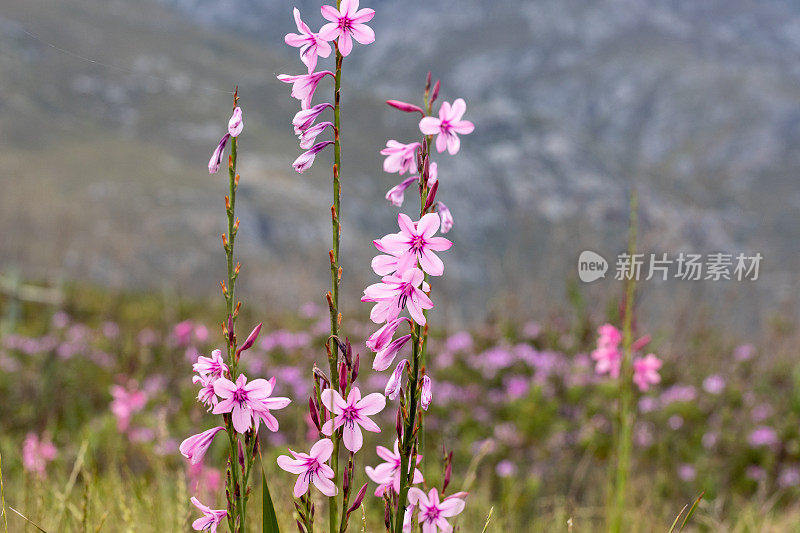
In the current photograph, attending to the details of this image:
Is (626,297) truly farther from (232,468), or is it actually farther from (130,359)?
(130,359)

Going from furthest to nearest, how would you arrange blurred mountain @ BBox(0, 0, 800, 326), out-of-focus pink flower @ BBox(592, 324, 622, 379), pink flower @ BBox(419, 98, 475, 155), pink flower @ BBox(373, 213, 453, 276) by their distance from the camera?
blurred mountain @ BBox(0, 0, 800, 326) < out-of-focus pink flower @ BBox(592, 324, 622, 379) < pink flower @ BBox(419, 98, 475, 155) < pink flower @ BBox(373, 213, 453, 276)

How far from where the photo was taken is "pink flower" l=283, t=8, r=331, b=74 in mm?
875

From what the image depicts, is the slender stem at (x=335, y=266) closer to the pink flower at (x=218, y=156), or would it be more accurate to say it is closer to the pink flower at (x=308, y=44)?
the pink flower at (x=308, y=44)

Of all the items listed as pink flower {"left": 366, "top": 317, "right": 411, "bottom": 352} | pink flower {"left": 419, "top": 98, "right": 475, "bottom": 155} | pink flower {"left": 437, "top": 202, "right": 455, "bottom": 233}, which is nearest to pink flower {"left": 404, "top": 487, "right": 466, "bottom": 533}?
pink flower {"left": 366, "top": 317, "right": 411, "bottom": 352}

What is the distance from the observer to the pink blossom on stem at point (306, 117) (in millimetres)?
900

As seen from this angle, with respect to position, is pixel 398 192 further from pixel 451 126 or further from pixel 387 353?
pixel 387 353

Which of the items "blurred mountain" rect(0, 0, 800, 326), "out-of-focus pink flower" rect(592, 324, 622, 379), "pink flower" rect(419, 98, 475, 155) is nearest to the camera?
"pink flower" rect(419, 98, 475, 155)

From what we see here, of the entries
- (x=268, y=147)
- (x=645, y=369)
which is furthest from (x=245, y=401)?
(x=268, y=147)

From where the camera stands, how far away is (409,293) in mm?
812

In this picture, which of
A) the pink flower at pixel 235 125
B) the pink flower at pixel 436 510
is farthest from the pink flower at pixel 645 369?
the pink flower at pixel 235 125

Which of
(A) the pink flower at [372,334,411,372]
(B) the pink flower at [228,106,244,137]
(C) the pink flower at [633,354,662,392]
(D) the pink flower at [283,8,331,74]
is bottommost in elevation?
(C) the pink flower at [633,354,662,392]

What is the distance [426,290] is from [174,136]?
157 metres

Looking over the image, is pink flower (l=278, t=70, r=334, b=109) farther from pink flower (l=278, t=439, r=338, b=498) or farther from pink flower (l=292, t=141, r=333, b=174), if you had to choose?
pink flower (l=278, t=439, r=338, b=498)

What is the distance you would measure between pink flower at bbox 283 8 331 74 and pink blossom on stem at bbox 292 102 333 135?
0.18ft
